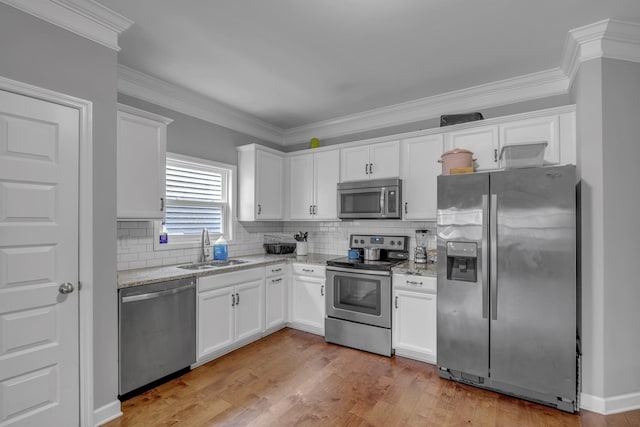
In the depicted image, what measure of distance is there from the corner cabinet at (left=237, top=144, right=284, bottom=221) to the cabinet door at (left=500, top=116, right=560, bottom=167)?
8.93 feet

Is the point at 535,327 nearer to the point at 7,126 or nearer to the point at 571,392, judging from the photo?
the point at 571,392

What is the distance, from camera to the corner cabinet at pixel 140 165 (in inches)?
102

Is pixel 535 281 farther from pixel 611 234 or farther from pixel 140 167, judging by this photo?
pixel 140 167

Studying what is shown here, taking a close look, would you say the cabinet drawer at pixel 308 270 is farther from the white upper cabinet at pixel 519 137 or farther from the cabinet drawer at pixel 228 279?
the white upper cabinet at pixel 519 137

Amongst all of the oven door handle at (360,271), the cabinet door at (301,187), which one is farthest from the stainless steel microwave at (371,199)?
the oven door handle at (360,271)

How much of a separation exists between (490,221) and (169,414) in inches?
112

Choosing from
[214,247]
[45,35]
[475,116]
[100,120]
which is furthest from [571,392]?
[45,35]

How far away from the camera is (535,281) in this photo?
2396mm

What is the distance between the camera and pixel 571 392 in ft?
7.46

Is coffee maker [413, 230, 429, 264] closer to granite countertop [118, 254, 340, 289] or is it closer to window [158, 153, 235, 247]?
granite countertop [118, 254, 340, 289]

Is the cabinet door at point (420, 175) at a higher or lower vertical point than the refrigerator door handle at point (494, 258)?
higher

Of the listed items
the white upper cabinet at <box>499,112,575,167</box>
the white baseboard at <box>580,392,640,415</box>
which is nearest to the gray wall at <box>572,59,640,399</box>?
the white baseboard at <box>580,392,640,415</box>

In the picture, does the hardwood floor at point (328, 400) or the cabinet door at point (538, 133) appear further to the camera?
the cabinet door at point (538, 133)

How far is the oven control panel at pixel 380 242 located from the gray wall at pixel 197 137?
1.89 metres
